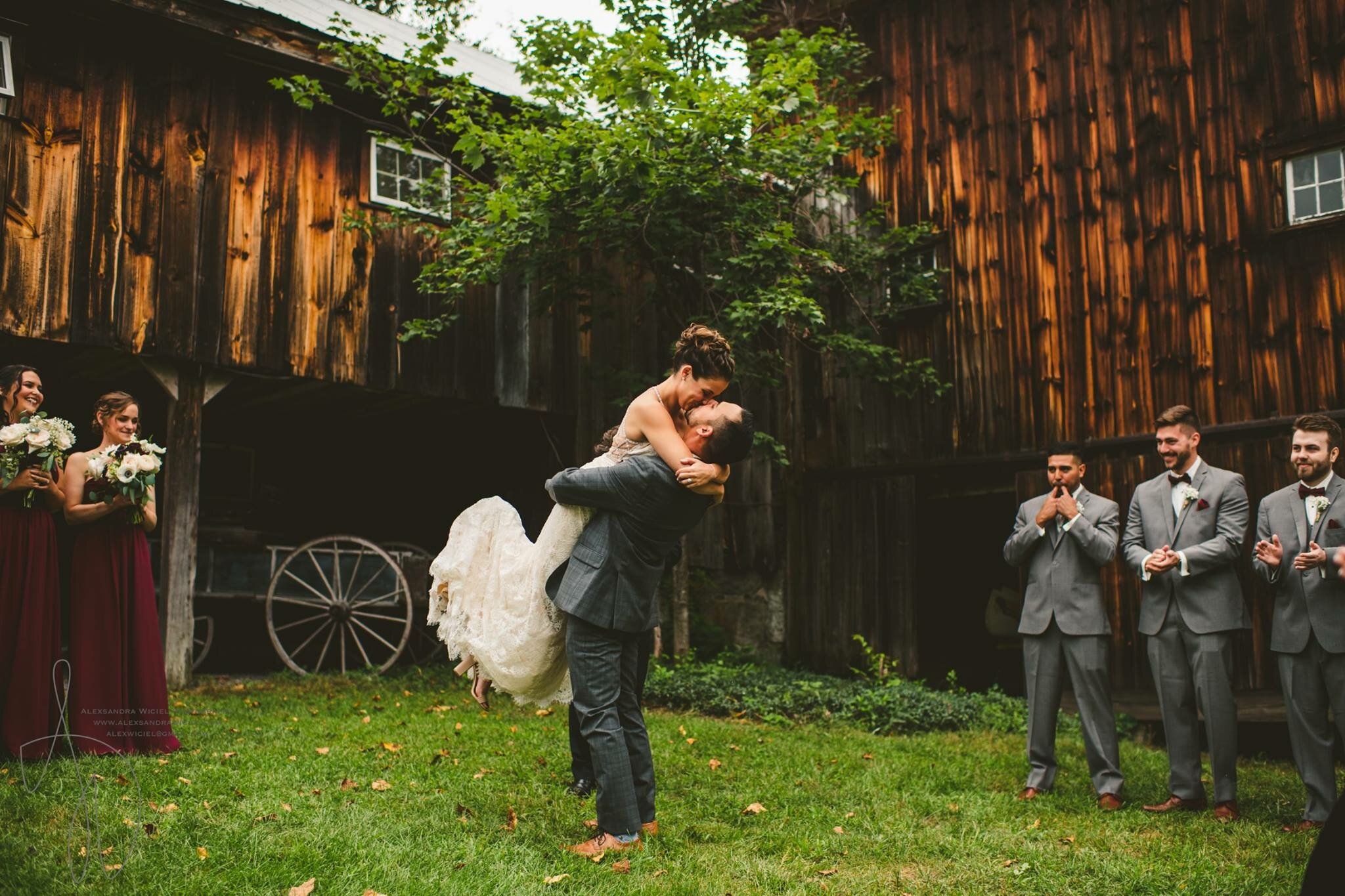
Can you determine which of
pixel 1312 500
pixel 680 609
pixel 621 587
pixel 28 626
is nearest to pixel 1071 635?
pixel 1312 500

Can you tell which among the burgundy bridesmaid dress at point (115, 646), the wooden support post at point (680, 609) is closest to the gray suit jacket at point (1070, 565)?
the wooden support post at point (680, 609)

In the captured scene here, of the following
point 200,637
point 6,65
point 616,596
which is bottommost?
point 200,637

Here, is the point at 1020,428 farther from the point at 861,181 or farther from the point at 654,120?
the point at 654,120

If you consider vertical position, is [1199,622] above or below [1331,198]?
below

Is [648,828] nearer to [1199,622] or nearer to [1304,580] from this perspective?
[1199,622]

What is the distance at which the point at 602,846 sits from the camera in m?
4.43

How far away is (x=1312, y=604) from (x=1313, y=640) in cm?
19

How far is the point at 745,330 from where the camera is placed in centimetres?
914

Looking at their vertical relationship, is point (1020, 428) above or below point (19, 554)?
above

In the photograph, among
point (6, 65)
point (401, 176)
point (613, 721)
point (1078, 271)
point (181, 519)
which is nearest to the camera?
point (613, 721)

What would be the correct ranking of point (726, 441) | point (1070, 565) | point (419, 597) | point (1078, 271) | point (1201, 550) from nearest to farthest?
point (726, 441)
point (1201, 550)
point (1070, 565)
point (1078, 271)
point (419, 597)

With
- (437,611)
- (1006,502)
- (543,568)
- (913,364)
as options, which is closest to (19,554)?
(437,611)

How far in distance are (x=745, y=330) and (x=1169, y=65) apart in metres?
4.46

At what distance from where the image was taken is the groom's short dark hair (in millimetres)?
4355
